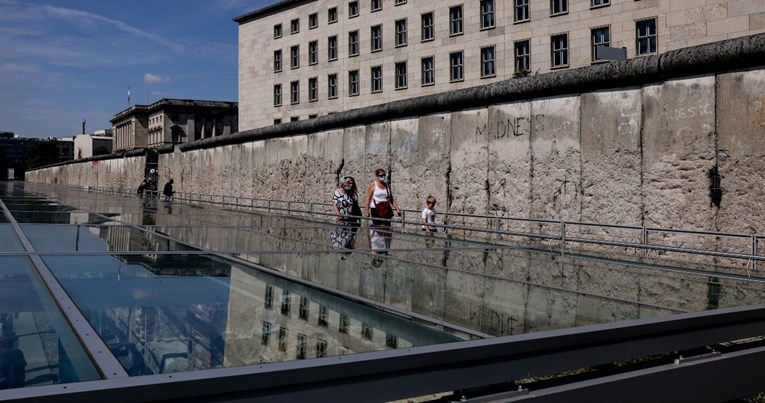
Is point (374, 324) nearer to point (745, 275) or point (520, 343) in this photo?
point (520, 343)

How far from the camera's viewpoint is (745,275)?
22.3ft

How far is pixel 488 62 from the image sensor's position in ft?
136

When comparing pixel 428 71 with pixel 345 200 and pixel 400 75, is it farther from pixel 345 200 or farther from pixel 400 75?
pixel 345 200

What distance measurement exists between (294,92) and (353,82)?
24.3 feet

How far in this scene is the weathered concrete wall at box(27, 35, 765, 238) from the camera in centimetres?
987

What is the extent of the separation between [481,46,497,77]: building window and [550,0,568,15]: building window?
4432 millimetres

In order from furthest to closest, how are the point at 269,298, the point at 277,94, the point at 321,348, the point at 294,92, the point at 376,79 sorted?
the point at 277,94 < the point at 294,92 < the point at 376,79 < the point at 269,298 < the point at 321,348

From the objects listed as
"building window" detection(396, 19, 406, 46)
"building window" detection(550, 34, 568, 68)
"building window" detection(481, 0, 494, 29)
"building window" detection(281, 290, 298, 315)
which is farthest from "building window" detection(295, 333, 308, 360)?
"building window" detection(396, 19, 406, 46)

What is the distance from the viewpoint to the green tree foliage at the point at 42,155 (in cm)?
15962

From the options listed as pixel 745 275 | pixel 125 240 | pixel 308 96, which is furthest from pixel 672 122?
pixel 308 96

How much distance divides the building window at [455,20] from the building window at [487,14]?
69.7 inches

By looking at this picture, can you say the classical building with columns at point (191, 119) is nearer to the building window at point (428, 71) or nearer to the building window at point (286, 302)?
the building window at point (428, 71)

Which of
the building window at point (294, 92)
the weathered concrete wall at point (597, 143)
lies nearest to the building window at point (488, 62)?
the building window at point (294, 92)

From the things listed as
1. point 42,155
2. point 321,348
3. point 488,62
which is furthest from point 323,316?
point 42,155
